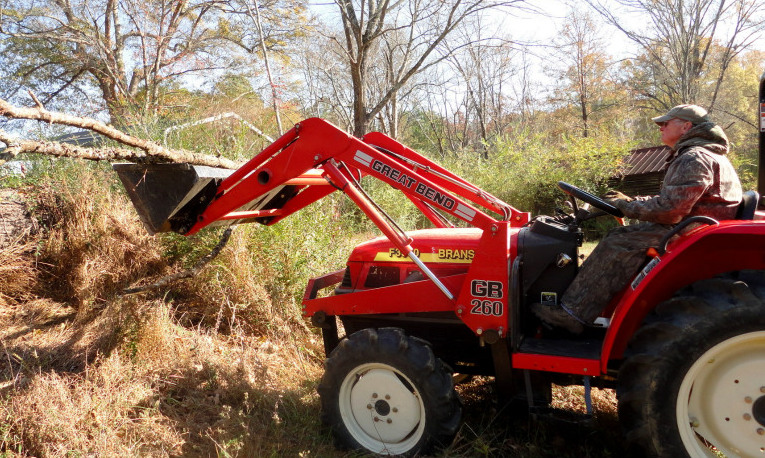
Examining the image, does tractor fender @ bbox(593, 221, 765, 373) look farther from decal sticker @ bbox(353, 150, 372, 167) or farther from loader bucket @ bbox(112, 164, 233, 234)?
loader bucket @ bbox(112, 164, 233, 234)

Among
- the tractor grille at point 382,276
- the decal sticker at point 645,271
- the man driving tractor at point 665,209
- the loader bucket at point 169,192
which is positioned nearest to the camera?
the decal sticker at point 645,271

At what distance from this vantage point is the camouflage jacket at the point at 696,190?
2520mm

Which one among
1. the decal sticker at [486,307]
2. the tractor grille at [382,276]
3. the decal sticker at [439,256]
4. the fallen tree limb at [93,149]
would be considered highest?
the fallen tree limb at [93,149]

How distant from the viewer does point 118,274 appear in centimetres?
507

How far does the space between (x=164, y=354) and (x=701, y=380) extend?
147 inches

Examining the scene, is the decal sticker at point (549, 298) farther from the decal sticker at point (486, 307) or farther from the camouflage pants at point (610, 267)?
the decal sticker at point (486, 307)

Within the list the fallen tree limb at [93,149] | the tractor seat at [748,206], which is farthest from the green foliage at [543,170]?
the fallen tree limb at [93,149]

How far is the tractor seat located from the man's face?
47cm

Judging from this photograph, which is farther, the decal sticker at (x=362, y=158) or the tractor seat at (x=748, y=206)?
the decal sticker at (x=362, y=158)

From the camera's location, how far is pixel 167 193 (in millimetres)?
3479

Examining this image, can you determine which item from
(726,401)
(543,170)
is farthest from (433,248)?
(543,170)

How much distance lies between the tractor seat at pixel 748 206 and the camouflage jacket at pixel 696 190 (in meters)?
0.03

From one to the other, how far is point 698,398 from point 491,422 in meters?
1.23

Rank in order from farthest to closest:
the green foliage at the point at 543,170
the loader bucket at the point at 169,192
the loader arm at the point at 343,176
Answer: the green foliage at the point at 543,170, the loader bucket at the point at 169,192, the loader arm at the point at 343,176
